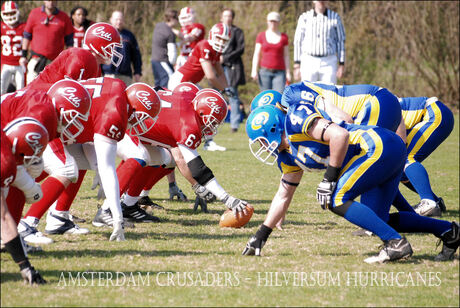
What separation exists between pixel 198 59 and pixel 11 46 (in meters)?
5.98

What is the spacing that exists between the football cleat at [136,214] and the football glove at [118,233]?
102 centimetres

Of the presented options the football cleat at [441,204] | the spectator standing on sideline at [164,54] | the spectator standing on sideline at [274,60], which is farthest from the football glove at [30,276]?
the spectator standing on sideline at [274,60]

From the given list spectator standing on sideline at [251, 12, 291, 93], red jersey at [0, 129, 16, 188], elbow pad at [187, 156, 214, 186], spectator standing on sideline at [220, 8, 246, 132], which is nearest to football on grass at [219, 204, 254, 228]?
elbow pad at [187, 156, 214, 186]

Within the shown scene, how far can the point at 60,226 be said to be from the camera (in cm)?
611

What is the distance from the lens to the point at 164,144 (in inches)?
261

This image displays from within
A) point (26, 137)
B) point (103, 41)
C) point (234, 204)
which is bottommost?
point (234, 204)

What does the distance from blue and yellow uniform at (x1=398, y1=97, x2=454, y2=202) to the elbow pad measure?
2404 millimetres

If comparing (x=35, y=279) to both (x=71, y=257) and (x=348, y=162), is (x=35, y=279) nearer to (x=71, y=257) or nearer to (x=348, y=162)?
(x=71, y=257)

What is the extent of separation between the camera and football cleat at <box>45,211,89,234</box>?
6.11 meters

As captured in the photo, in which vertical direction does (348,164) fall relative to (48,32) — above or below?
below

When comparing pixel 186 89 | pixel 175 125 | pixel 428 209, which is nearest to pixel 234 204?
pixel 175 125

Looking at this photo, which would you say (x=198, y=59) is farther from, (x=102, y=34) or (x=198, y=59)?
(x=102, y=34)

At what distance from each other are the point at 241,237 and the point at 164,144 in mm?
1249

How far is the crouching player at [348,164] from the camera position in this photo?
16.3 feet
